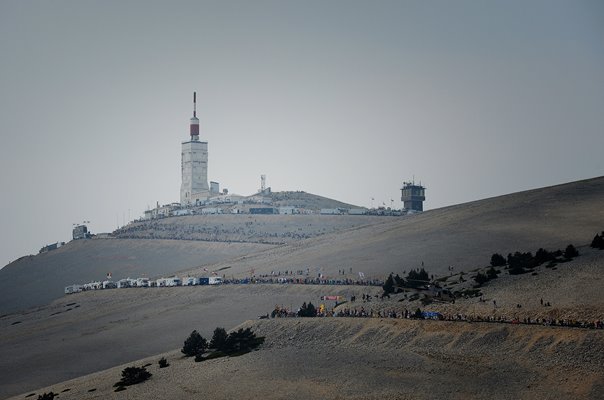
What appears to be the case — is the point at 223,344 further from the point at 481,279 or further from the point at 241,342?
the point at 481,279

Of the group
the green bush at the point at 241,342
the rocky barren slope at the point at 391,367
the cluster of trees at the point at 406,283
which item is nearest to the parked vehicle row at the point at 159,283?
the cluster of trees at the point at 406,283

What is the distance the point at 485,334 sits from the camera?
1885 inches

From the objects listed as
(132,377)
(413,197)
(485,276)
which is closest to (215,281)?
(132,377)

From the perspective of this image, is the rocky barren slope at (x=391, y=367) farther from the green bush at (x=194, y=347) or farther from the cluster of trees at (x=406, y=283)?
the cluster of trees at (x=406, y=283)

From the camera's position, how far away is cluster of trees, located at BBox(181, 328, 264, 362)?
56156 mm

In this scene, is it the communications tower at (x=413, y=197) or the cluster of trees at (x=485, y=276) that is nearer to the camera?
the cluster of trees at (x=485, y=276)

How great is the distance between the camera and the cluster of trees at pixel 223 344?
56156 millimetres

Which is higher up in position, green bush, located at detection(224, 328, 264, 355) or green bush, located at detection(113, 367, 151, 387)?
green bush, located at detection(224, 328, 264, 355)

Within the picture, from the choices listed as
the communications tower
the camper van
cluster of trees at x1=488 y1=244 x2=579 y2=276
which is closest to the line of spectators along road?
cluster of trees at x1=488 y1=244 x2=579 y2=276

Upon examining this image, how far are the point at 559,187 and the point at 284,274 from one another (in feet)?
175

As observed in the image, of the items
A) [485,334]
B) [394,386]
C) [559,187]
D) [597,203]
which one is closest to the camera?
[394,386]

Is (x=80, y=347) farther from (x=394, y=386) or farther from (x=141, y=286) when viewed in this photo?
(x=394, y=386)

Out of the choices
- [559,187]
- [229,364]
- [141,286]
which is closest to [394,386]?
[229,364]

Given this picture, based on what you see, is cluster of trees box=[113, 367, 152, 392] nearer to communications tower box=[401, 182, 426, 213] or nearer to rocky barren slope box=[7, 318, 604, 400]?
rocky barren slope box=[7, 318, 604, 400]
